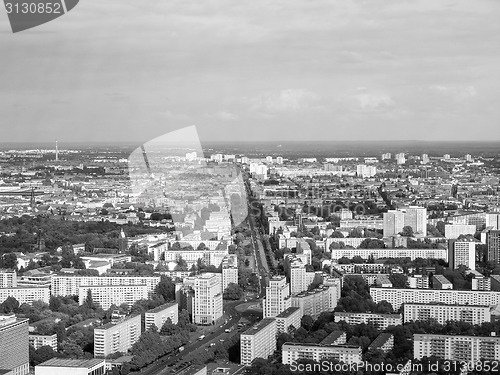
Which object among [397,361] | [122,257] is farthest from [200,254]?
[397,361]

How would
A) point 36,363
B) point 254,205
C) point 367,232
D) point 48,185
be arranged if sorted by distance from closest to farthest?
point 36,363, point 367,232, point 254,205, point 48,185

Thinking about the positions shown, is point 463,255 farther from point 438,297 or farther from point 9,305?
point 9,305

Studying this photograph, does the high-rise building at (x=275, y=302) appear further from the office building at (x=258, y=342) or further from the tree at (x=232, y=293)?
the tree at (x=232, y=293)

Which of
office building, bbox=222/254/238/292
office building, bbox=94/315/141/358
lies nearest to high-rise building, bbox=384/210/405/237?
office building, bbox=222/254/238/292

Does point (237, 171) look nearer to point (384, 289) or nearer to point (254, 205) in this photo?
point (254, 205)

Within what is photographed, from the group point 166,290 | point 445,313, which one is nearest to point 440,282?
point 445,313

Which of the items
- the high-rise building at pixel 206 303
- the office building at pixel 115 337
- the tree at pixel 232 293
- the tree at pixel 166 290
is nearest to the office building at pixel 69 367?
the office building at pixel 115 337
